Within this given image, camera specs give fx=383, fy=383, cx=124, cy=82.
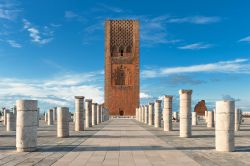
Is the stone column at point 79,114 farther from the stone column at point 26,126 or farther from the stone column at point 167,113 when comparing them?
the stone column at point 26,126

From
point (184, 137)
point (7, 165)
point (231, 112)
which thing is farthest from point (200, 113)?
point (7, 165)

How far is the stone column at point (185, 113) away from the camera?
59.0 ft

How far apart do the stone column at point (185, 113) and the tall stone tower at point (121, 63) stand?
2082 inches

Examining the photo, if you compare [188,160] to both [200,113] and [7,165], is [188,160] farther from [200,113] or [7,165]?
[200,113]

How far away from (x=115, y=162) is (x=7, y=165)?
99.1 inches

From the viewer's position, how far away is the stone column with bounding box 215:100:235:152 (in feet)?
39.3

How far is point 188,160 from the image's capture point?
9703mm

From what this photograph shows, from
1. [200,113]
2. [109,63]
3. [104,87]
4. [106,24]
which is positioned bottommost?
[200,113]

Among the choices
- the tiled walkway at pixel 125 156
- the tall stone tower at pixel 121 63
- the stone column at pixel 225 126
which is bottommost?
the tiled walkway at pixel 125 156

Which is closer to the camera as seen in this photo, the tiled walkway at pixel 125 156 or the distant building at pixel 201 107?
the tiled walkway at pixel 125 156

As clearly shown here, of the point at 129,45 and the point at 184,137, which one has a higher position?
the point at 129,45

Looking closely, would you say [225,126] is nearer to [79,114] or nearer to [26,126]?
[26,126]

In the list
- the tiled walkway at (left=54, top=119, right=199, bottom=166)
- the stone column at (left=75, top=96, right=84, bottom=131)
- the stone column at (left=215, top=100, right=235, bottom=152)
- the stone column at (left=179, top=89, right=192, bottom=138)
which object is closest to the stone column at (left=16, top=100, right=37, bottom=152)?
the tiled walkway at (left=54, top=119, right=199, bottom=166)

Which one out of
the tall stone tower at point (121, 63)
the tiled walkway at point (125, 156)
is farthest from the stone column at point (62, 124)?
the tall stone tower at point (121, 63)
